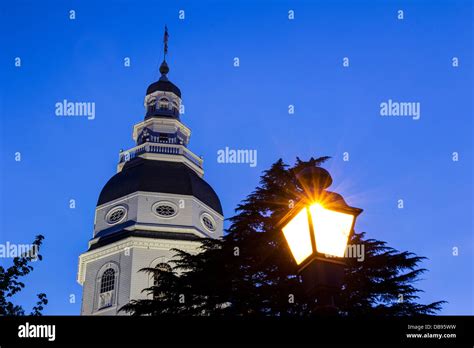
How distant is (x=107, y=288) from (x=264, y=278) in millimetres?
22326

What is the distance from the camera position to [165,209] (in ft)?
137

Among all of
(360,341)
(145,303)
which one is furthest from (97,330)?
(145,303)

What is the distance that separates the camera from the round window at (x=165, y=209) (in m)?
41.5

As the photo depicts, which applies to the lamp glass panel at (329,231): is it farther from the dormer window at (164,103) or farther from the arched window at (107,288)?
the dormer window at (164,103)

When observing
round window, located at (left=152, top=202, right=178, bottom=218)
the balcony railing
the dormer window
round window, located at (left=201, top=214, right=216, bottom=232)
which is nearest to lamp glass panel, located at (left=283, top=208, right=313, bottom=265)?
round window, located at (left=152, top=202, right=178, bottom=218)

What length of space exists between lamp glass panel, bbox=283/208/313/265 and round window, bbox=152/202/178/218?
3521 centimetres

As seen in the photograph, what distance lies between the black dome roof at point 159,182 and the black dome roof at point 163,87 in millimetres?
→ 10610

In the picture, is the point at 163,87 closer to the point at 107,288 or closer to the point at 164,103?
the point at 164,103

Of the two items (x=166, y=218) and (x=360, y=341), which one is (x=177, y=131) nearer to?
(x=166, y=218)

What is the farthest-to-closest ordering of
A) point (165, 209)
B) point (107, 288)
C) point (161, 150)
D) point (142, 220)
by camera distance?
1. point (161, 150)
2. point (165, 209)
3. point (142, 220)
4. point (107, 288)

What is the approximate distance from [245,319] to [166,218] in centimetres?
3232

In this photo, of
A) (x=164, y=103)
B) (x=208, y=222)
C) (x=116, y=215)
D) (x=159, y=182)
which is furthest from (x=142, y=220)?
(x=164, y=103)

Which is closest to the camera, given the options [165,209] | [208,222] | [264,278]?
[264,278]

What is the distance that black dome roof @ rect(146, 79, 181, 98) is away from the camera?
179ft
